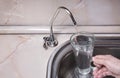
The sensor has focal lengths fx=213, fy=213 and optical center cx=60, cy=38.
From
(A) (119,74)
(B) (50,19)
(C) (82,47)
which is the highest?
(B) (50,19)

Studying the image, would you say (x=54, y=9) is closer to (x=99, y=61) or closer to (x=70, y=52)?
(x=70, y=52)

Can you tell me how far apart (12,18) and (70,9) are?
0.92 ft

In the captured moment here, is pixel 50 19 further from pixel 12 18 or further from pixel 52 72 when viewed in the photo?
pixel 52 72

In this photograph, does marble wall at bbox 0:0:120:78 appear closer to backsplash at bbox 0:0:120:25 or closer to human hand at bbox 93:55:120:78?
backsplash at bbox 0:0:120:25

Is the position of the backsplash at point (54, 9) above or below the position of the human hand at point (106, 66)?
above

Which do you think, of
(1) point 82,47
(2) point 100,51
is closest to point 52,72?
(1) point 82,47

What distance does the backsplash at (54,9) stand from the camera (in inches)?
37.8

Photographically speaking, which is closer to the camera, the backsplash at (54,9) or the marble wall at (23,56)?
the marble wall at (23,56)

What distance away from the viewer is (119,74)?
80 centimetres

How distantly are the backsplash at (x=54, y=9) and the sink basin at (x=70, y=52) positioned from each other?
106 mm

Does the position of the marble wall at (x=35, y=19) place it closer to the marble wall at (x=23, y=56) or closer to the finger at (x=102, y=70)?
the marble wall at (x=23, y=56)

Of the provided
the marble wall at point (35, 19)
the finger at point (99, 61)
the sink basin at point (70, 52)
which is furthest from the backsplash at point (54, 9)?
the finger at point (99, 61)

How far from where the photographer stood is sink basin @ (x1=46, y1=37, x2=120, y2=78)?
885 mm

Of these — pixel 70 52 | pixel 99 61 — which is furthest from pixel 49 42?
pixel 99 61
